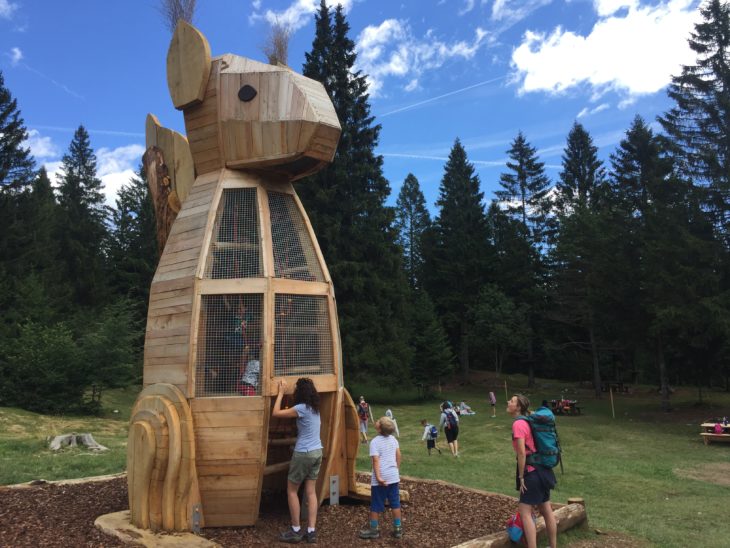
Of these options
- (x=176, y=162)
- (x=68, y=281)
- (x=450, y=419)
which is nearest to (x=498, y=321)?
(x=450, y=419)

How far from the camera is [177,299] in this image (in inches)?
244

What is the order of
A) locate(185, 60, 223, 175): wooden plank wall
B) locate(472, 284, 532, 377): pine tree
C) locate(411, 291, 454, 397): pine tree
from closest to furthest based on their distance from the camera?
locate(185, 60, 223, 175): wooden plank wall < locate(411, 291, 454, 397): pine tree < locate(472, 284, 532, 377): pine tree

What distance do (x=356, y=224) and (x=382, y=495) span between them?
83.7 ft

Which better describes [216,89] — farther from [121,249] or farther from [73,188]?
[73,188]

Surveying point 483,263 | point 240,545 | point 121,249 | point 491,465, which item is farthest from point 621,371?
point 240,545

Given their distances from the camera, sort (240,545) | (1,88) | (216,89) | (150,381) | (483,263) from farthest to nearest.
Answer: (483,263)
(1,88)
(216,89)
(150,381)
(240,545)

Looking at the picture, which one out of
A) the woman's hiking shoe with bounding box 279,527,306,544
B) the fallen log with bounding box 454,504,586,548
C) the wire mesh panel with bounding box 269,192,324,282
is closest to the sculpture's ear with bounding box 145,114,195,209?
the wire mesh panel with bounding box 269,192,324,282

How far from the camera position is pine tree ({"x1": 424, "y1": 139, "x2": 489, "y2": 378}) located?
1689 inches

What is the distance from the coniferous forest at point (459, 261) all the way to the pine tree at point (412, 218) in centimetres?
30

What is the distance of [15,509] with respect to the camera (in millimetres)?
6641

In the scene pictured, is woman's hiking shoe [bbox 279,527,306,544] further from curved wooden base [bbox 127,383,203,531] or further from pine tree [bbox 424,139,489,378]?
pine tree [bbox 424,139,489,378]

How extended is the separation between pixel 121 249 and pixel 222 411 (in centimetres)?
4234

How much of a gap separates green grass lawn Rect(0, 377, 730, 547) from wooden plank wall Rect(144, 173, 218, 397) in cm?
499

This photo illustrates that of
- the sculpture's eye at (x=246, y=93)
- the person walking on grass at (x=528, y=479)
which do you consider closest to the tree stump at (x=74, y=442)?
the sculpture's eye at (x=246, y=93)
